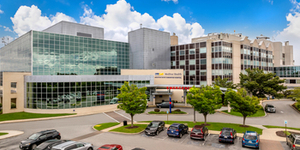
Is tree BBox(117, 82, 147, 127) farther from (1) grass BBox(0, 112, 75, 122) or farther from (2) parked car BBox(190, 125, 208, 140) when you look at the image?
(1) grass BBox(0, 112, 75, 122)

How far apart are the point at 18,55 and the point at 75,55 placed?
58.7ft

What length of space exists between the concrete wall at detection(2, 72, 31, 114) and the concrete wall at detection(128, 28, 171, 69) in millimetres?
37716

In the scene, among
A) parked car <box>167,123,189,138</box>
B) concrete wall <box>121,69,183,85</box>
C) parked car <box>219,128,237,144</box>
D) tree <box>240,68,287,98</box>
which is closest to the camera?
parked car <box>219,128,237,144</box>

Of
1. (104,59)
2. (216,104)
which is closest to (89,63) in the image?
(104,59)

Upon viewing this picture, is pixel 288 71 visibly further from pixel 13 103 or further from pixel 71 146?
pixel 13 103

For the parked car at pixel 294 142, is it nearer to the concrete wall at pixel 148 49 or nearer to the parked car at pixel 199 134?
the parked car at pixel 199 134

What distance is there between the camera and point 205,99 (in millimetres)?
28078

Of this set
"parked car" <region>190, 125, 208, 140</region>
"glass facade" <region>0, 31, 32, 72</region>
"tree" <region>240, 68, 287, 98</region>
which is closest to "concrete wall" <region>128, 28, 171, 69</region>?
"tree" <region>240, 68, 287, 98</region>

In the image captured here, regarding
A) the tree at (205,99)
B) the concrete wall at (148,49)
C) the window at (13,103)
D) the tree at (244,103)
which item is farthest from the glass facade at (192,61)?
the window at (13,103)

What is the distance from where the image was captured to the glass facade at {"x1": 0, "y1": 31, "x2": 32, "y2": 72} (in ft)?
174

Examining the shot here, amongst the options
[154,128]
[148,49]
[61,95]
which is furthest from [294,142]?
[148,49]

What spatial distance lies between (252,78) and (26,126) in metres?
54.5

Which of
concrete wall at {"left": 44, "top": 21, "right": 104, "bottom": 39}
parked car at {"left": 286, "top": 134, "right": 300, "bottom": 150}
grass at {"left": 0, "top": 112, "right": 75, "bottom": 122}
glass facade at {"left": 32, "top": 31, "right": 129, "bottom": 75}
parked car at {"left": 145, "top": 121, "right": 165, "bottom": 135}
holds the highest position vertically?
concrete wall at {"left": 44, "top": 21, "right": 104, "bottom": 39}

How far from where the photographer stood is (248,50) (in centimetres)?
7362
